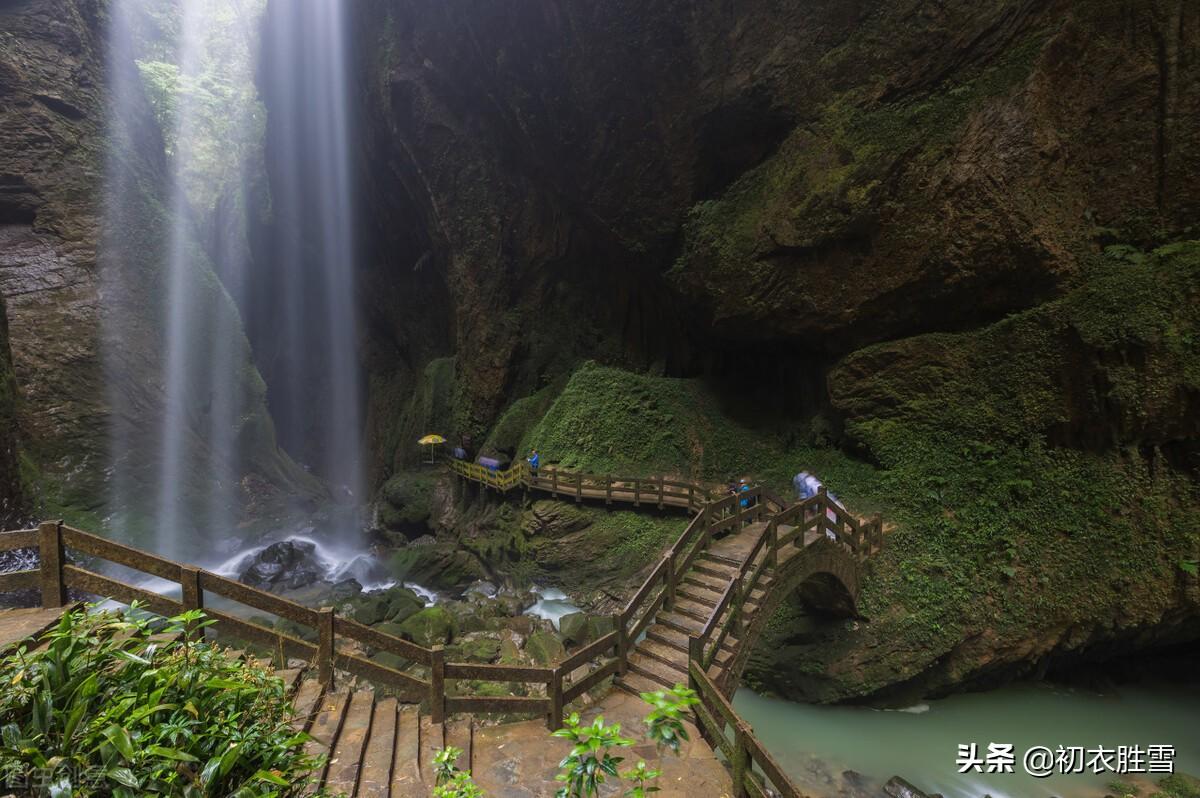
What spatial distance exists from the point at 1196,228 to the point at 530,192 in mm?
19235

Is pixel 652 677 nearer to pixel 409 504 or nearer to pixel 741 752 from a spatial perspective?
pixel 741 752

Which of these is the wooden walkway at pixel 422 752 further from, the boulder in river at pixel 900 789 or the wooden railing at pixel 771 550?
the boulder in river at pixel 900 789

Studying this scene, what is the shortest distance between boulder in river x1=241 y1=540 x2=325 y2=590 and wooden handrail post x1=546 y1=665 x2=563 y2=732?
50.0 feet

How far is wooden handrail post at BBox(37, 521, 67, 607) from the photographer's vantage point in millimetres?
4133

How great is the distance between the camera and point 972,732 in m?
8.62

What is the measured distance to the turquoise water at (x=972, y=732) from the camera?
25.5 feet

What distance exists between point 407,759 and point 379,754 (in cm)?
23

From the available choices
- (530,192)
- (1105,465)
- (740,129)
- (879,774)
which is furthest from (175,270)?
(1105,465)


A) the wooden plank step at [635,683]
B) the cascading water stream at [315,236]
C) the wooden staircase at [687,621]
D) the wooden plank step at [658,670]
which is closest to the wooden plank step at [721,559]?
the wooden staircase at [687,621]

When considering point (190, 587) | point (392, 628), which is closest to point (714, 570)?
point (190, 587)

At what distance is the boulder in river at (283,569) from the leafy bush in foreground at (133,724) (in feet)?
54.0

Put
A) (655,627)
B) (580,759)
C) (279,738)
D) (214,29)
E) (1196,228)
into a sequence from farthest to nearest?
1. (214,29)
2. (1196,228)
3. (655,627)
4. (279,738)
5. (580,759)

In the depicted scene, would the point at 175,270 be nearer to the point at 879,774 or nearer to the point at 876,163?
the point at 876,163

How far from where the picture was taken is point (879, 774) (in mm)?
7957
